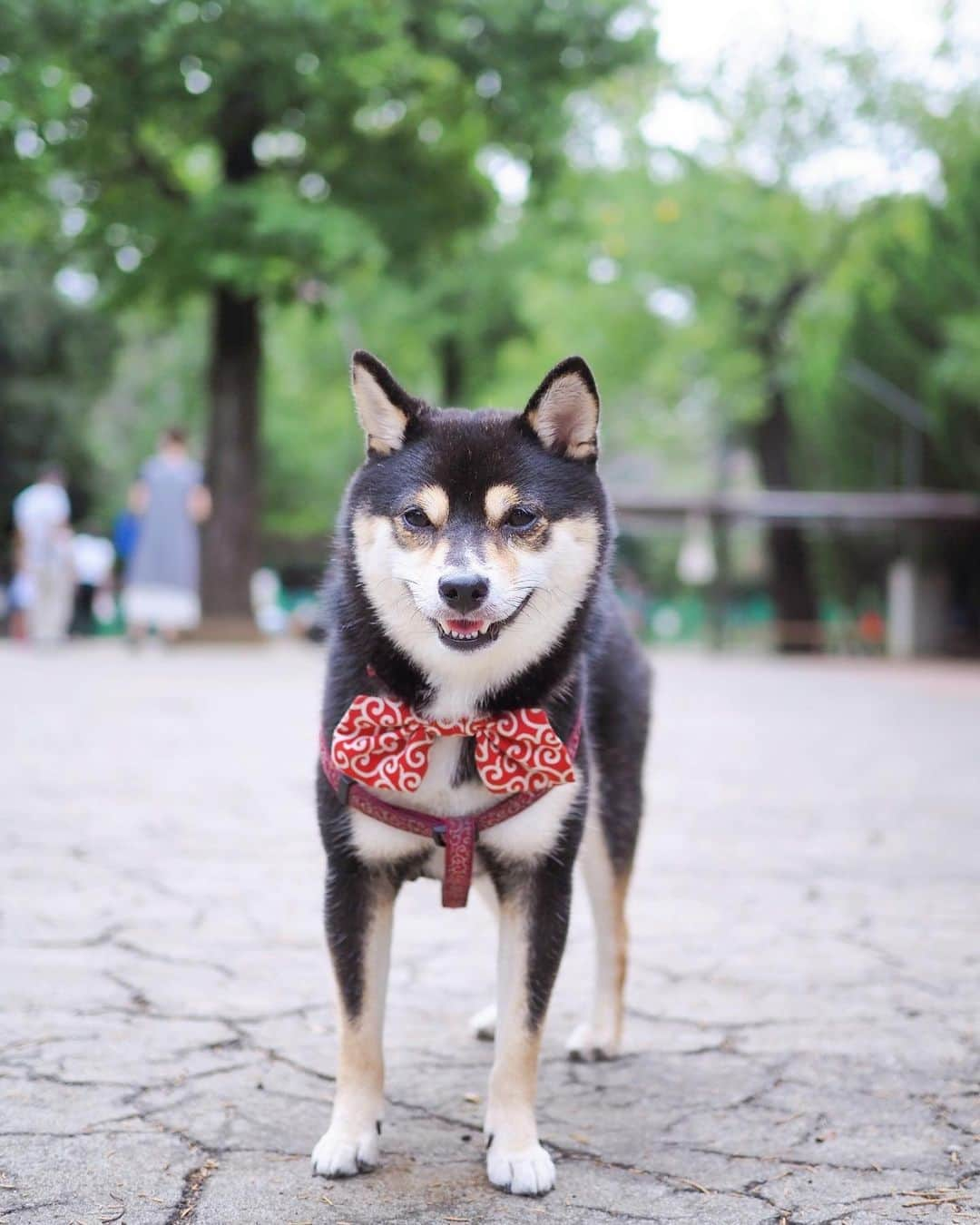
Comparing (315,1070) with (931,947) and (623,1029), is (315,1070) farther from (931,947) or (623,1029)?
(931,947)

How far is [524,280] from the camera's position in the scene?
28.8m

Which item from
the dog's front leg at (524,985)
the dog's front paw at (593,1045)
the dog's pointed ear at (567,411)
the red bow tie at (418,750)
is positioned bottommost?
the dog's front paw at (593,1045)

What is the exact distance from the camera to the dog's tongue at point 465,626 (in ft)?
9.62

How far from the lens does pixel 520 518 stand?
3.07 metres

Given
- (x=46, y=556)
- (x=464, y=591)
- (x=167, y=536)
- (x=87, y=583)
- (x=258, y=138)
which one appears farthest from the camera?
(x=87, y=583)

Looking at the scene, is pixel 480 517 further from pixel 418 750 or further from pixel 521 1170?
pixel 521 1170

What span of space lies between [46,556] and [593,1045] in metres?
16.4

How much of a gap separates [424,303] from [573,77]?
10754mm

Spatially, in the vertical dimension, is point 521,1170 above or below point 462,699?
below

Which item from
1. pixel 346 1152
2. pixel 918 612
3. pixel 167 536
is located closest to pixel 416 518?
pixel 346 1152

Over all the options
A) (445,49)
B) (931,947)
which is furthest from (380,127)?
(931,947)

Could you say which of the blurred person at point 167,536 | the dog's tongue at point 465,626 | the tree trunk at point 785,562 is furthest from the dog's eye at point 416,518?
the tree trunk at point 785,562

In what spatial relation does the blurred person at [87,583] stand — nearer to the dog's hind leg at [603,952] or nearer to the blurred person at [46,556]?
the blurred person at [46,556]

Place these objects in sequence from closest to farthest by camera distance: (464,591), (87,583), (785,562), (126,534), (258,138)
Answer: (464,591) → (258,138) → (126,534) → (87,583) → (785,562)
